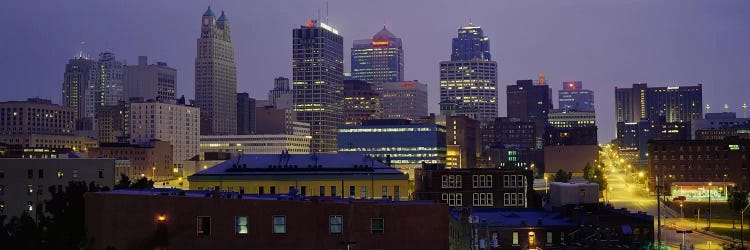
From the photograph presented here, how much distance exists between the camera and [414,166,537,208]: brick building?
138 m

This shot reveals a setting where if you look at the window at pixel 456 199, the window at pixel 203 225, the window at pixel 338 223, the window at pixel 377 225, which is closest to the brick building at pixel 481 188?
the window at pixel 456 199

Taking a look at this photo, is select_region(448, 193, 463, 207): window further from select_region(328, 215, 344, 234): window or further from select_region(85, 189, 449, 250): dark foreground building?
select_region(328, 215, 344, 234): window

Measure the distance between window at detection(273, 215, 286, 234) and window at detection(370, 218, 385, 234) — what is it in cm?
585

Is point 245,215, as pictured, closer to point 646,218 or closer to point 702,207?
point 646,218

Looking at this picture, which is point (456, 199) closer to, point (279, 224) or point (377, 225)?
point (377, 225)

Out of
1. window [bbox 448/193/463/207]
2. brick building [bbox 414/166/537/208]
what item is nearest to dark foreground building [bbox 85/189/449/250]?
brick building [bbox 414/166/537/208]

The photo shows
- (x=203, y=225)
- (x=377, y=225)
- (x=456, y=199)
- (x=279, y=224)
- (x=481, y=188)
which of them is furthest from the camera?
(x=481, y=188)

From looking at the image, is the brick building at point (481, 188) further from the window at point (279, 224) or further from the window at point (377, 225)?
the window at point (279, 224)

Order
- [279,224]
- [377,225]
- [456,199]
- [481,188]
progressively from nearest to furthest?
[279,224], [377,225], [456,199], [481,188]

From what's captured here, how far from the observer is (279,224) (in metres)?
66.3

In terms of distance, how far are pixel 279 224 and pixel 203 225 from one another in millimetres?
5077

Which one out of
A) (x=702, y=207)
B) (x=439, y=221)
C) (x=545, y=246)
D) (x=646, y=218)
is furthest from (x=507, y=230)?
(x=702, y=207)

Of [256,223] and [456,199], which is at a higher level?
[256,223]

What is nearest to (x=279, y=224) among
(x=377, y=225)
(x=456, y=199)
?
(x=377, y=225)
